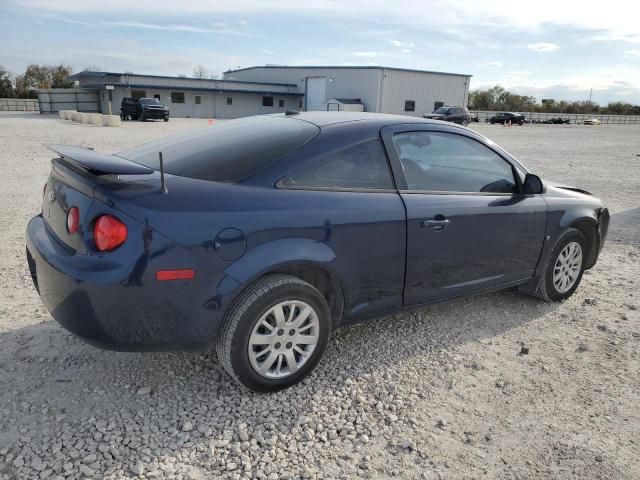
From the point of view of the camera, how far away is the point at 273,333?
2.93 meters

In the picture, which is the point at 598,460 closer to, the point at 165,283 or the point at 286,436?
the point at 286,436

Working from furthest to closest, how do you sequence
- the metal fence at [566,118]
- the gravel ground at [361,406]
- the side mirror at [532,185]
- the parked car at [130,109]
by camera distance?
1. the metal fence at [566,118]
2. the parked car at [130,109]
3. the side mirror at [532,185]
4. the gravel ground at [361,406]

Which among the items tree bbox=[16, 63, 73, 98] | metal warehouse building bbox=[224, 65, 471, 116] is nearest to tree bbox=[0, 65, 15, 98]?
tree bbox=[16, 63, 73, 98]

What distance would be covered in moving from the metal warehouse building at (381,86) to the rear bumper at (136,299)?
4706 centimetres

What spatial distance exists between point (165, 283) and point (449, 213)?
194 centimetres

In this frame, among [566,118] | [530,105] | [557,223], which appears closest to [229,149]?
[557,223]

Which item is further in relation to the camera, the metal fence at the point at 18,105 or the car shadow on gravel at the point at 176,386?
the metal fence at the point at 18,105

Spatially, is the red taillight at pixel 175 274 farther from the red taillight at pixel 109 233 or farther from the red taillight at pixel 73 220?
the red taillight at pixel 73 220

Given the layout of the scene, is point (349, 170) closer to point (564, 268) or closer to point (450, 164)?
point (450, 164)

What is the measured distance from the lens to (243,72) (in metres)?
63.6

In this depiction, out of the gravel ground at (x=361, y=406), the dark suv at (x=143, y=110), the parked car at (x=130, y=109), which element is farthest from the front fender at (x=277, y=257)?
the parked car at (x=130, y=109)

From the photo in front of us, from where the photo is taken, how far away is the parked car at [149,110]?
34625 millimetres

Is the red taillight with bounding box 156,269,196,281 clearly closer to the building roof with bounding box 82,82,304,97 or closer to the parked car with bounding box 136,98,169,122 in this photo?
the parked car with bounding box 136,98,169,122

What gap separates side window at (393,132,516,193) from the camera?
11.6 feet
